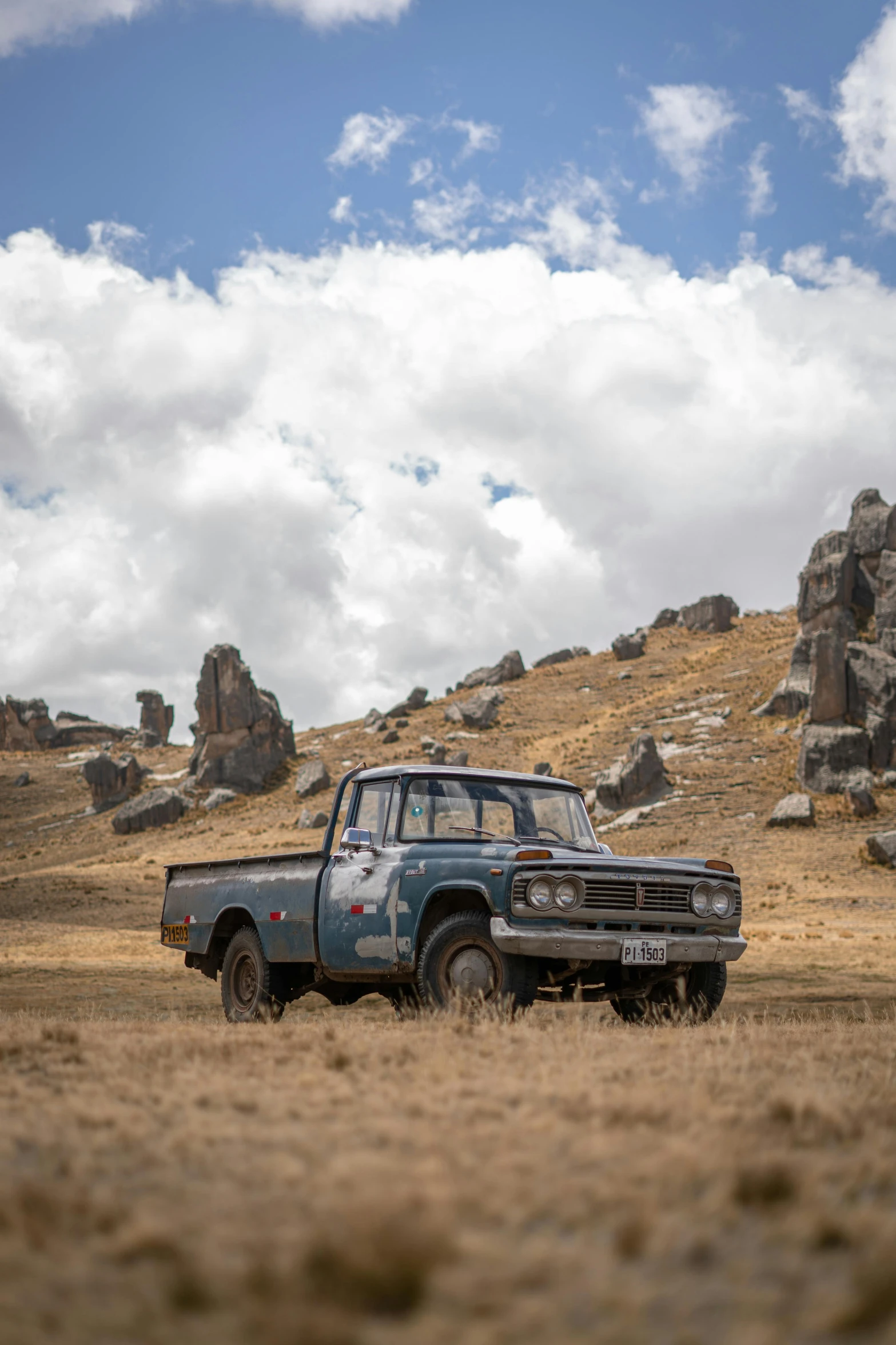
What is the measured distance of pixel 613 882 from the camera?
828 cm

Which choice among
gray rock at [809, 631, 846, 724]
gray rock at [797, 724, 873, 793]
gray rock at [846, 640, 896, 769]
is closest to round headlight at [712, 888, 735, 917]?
gray rock at [797, 724, 873, 793]

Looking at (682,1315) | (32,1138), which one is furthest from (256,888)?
(682,1315)

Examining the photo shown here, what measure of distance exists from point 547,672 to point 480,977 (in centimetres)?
8451

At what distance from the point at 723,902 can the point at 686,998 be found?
0.92 metres

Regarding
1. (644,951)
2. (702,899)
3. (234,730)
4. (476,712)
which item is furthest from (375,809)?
(234,730)

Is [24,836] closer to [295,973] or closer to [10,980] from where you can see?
[10,980]

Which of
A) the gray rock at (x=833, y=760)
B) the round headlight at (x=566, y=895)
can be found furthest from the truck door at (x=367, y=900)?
the gray rock at (x=833, y=760)

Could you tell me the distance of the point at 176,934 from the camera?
11156 millimetres

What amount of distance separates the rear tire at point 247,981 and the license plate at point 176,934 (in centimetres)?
58

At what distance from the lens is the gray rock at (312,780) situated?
6775 centimetres

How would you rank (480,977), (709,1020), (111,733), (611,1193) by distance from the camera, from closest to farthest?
(611,1193) → (480,977) → (709,1020) → (111,733)

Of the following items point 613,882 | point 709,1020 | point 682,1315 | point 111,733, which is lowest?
point 709,1020

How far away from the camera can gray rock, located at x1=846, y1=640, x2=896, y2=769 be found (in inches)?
1871

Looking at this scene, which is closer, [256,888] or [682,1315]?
[682,1315]
